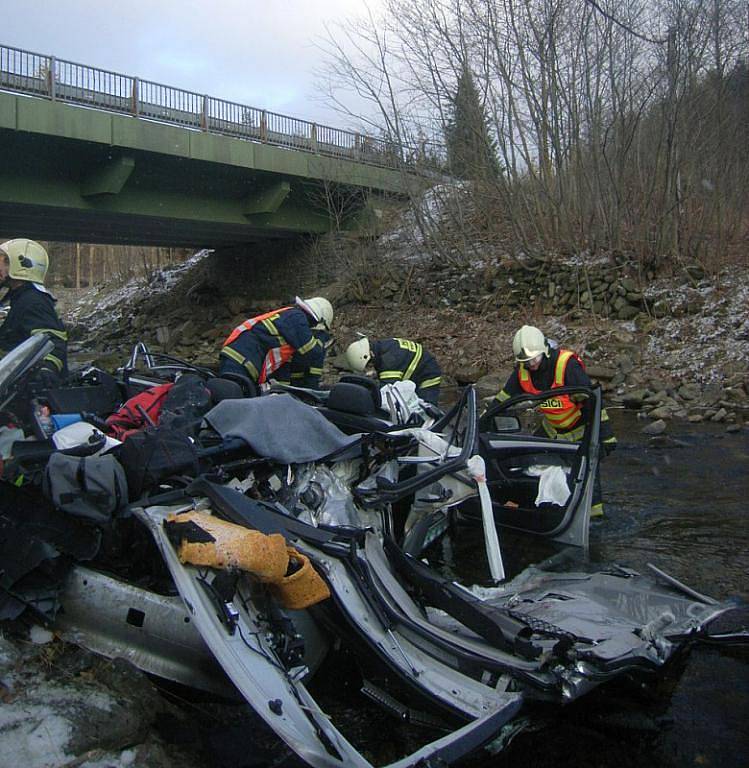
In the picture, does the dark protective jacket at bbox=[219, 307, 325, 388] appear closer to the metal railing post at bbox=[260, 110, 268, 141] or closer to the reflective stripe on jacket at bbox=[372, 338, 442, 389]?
the reflective stripe on jacket at bbox=[372, 338, 442, 389]

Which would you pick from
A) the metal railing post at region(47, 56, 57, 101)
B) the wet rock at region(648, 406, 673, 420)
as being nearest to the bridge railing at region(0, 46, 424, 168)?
the metal railing post at region(47, 56, 57, 101)

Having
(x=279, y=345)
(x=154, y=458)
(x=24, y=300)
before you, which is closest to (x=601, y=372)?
(x=279, y=345)

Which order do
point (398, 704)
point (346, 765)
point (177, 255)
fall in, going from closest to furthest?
1. point (346, 765)
2. point (398, 704)
3. point (177, 255)

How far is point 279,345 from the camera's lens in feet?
21.2

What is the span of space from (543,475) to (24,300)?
3.80 meters

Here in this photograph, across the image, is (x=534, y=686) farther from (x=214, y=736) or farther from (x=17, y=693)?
(x=17, y=693)

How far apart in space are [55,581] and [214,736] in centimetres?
92

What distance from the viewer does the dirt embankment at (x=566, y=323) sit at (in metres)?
12.3

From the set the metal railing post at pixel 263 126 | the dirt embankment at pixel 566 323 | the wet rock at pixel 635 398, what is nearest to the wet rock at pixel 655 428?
the dirt embankment at pixel 566 323

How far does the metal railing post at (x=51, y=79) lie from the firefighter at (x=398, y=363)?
10671 millimetres

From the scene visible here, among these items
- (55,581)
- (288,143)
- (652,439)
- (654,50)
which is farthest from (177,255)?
(55,581)

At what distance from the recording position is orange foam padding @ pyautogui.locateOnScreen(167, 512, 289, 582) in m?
2.76

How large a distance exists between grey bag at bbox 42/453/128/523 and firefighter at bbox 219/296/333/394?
2.81 m

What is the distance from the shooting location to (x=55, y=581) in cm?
317
